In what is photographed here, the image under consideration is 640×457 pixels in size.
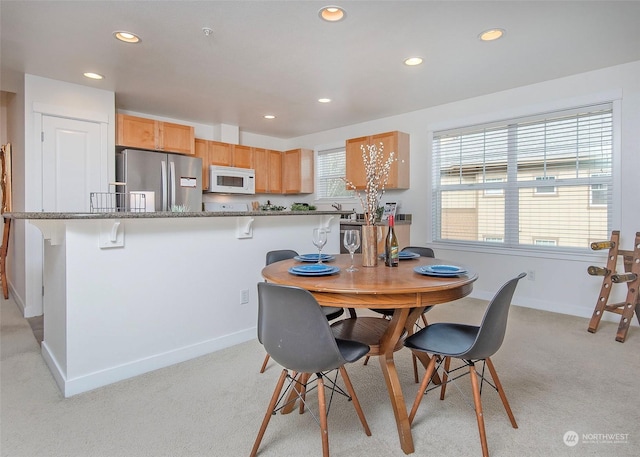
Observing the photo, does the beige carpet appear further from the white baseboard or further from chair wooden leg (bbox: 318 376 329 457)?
chair wooden leg (bbox: 318 376 329 457)

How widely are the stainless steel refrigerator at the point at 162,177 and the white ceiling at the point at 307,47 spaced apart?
2.30 feet

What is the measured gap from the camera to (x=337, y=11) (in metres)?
2.42

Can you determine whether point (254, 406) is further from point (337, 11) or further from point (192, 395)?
point (337, 11)

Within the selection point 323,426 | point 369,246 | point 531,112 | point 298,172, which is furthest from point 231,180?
point 323,426

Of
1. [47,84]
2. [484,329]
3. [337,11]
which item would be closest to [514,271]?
[484,329]

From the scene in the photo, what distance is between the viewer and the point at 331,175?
20.0 ft

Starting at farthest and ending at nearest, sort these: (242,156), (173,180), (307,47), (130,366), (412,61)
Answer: (242,156)
(173,180)
(412,61)
(307,47)
(130,366)

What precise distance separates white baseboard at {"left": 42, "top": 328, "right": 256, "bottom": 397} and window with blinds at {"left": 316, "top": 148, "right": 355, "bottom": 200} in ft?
11.5

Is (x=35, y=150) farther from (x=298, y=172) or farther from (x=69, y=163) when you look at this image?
(x=298, y=172)

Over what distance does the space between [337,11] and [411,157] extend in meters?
2.84

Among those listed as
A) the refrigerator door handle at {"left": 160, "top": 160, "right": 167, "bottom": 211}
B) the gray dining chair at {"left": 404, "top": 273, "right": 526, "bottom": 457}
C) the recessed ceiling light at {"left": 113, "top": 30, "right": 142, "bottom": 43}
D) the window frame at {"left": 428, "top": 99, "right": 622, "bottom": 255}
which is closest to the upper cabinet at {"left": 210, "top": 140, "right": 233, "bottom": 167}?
the refrigerator door handle at {"left": 160, "top": 160, "right": 167, "bottom": 211}

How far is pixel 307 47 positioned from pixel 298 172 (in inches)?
132

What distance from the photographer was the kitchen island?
7.02 feet

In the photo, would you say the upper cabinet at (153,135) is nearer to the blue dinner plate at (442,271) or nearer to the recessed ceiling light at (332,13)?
the recessed ceiling light at (332,13)
